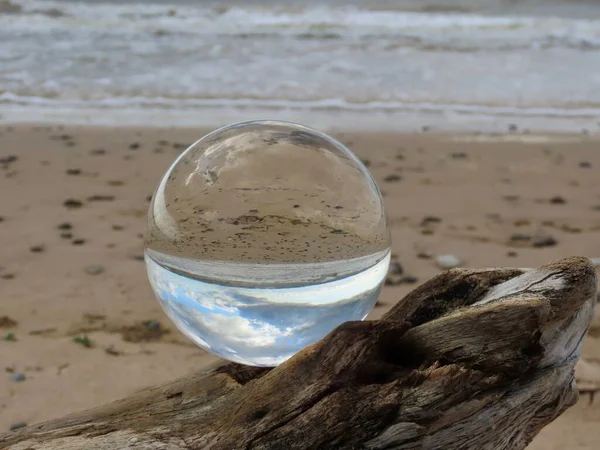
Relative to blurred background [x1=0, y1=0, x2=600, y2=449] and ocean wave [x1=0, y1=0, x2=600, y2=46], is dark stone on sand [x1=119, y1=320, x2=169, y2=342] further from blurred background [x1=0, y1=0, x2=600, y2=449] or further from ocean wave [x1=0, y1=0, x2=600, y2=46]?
ocean wave [x1=0, y1=0, x2=600, y2=46]

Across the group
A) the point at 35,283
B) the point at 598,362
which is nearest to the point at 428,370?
the point at 598,362

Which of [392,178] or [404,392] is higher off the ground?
[404,392]

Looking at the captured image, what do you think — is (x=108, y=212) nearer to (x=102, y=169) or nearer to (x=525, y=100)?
(x=102, y=169)

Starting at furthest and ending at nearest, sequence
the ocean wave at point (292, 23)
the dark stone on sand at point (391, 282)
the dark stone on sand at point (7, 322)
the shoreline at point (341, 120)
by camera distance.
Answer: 1. the ocean wave at point (292, 23)
2. the shoreline at point (341, 120)
3. the dark stone on sand at point (391, 282)
4. the dark stone on sand at point (7, 322)

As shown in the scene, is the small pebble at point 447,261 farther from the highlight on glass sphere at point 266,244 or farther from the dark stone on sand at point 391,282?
the highlight on glass sphere at point 266,244

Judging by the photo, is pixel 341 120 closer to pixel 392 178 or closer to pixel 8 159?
pixel 392 178

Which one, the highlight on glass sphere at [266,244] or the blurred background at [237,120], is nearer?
the highlight on glass sphere at [266,244]

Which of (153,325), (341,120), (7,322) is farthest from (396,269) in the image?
(341,120)

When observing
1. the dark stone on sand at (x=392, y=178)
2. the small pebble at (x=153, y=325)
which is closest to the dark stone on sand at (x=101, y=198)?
the small pebble at (x=153, y=325)
